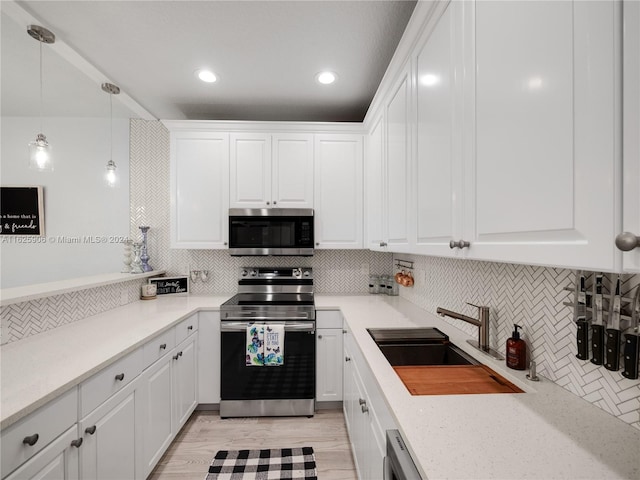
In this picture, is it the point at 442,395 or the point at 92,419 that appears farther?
the point at 92,419

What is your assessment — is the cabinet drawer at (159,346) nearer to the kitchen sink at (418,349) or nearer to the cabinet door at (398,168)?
the kitchen sink at (418,349)

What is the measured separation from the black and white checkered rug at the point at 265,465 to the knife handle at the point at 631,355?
5.48ft

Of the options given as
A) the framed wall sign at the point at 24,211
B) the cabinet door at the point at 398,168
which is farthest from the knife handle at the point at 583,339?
the framed wall sign at the point at 24,211

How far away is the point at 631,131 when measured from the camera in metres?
0.45

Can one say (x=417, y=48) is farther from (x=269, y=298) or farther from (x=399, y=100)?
(x=269, y=298)

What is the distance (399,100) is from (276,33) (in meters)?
0.83

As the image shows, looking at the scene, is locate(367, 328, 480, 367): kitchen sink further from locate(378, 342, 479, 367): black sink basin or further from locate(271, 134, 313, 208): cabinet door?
locate(271, 134, 313, 208): cabinet door

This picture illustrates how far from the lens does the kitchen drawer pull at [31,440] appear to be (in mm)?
916

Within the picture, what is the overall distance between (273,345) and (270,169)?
1496 mm

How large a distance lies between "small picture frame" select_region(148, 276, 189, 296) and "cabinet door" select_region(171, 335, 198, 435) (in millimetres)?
683

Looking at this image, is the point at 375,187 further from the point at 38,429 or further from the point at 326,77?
the point at 38,429

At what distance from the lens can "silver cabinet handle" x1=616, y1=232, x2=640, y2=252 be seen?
1.42 ft

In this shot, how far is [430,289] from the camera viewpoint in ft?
6.66

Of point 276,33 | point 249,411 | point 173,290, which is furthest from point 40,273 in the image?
point 276,33
